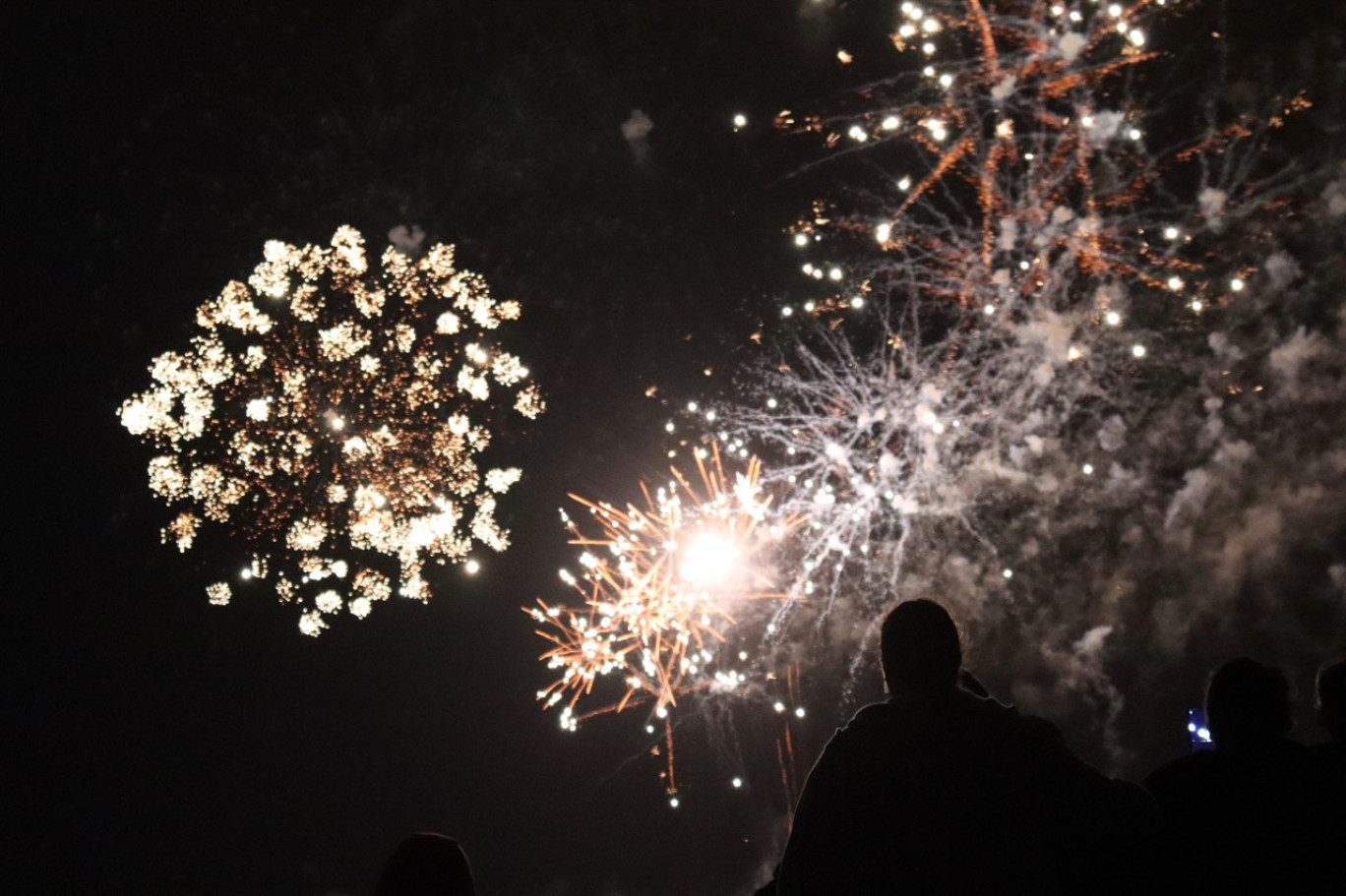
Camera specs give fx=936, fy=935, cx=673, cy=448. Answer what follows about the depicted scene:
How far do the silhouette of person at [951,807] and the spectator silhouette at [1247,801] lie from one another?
0.40m

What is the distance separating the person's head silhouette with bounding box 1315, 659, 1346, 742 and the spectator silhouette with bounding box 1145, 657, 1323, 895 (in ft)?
0.97

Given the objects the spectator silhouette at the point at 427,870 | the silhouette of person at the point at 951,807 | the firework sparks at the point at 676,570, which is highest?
the firework sparks at the point at 676,570

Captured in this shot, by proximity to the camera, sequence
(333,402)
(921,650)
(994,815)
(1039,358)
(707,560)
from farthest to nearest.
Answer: (707,560) → (1039,358) → (333,402) → (921,650) → (994,815)

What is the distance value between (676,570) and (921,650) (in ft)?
31.9

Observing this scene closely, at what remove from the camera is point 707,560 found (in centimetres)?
1189

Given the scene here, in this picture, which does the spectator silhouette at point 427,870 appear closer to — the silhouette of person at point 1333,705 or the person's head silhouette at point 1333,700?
the silhouette of person at point 1333,705

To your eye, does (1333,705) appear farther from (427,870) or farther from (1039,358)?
(1039,358)

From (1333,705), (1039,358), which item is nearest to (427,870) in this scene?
(1333,705)

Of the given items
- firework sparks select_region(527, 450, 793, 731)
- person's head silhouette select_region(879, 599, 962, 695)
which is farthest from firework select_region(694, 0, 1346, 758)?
person's head silhouette select_region(879, 599, 962, 695)

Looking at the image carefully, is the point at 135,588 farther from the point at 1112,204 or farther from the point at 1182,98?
the point at 1182,98

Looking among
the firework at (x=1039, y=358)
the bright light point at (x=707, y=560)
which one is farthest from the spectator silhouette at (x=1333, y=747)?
the bright light point at (x=707, y=560)

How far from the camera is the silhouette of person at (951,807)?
6.57ft

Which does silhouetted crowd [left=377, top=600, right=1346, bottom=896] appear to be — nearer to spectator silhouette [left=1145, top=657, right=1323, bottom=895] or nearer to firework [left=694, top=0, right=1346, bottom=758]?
spectator silhouette [left=1145, top=657, right=1323, bottom=895]

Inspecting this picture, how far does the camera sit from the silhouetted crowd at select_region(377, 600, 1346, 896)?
2.02 metres
